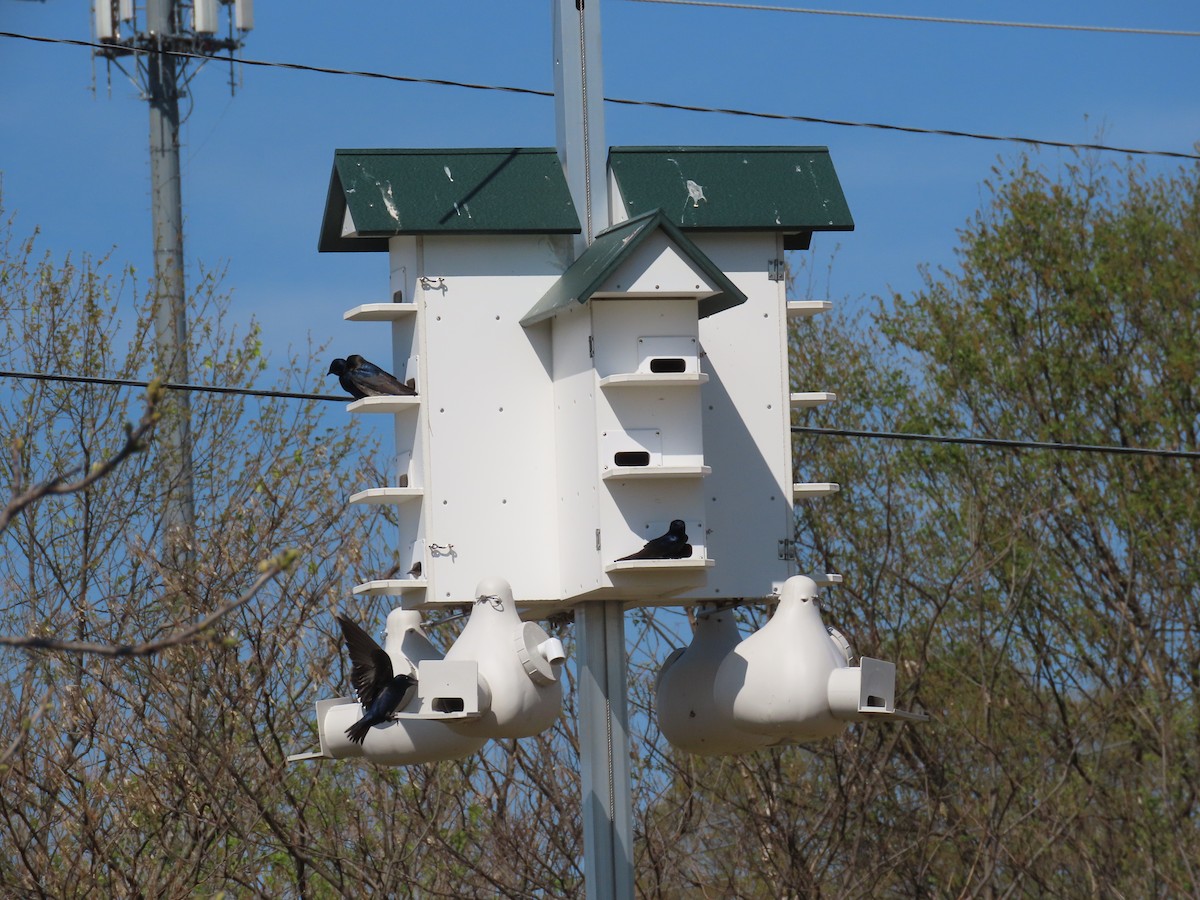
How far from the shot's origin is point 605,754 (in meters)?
5.29

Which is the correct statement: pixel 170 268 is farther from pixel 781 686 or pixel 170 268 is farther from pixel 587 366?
pixel 781 686

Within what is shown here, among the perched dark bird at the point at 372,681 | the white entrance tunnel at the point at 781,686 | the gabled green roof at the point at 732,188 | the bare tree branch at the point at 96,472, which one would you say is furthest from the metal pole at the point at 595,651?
the bare tree branch at the point at 96,472

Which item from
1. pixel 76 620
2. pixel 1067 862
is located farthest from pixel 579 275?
pixel 1067 862

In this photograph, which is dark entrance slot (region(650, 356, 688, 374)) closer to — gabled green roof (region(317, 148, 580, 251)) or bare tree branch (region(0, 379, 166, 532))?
gabled green roof (region(317, 148, 580, 251))

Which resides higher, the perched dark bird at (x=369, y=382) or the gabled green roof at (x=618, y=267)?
the gabled green roof at (x=618, y=267)

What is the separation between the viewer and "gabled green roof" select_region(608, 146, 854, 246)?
5.47m

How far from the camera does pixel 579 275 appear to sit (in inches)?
203

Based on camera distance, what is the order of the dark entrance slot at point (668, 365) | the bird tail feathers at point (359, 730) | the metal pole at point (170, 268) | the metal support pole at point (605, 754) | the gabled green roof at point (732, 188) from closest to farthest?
the bird tail feathers at point (359, 730) < the dark entrance slot at point (668, 365) < the metal support pole at point (605, 754) < the gabled green roof at point (732, 188) < the metal pole at point (170, 268)

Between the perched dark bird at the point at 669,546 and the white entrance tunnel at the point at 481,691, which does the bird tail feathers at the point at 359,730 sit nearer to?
the white entrance tunnel at the point at 481,691

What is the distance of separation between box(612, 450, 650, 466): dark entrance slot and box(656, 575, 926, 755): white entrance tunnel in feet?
1.65

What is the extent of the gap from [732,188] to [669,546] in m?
1.19

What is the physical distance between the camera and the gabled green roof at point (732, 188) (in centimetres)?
547

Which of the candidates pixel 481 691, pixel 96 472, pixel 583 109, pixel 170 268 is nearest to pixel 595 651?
pixel 481 691

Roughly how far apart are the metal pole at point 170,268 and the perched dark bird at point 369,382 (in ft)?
1.65
